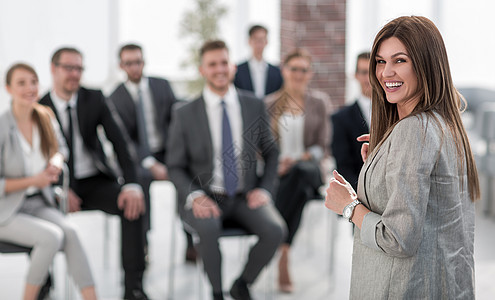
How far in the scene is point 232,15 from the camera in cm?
813

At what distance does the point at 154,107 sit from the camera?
451 centimetres

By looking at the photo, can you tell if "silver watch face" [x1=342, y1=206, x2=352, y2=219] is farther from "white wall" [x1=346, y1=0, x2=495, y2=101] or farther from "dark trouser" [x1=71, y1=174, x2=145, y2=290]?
"white wall" [x1=346, y1=0, x2=495, y2=101]

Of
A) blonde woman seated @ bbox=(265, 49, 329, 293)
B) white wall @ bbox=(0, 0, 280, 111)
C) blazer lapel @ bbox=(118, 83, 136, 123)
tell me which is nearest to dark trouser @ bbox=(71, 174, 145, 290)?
blazer lapel @ bbox=(118, 83, 136, 123)

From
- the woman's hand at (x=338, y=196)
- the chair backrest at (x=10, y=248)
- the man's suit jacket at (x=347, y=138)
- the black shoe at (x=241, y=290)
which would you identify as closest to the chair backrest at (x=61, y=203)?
the chair backrest at (x=10, y=248)

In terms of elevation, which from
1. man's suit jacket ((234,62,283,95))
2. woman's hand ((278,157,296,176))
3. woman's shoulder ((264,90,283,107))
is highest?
man's suit jacket ((234,62,283,95))

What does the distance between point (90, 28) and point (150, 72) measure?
3.04 ft

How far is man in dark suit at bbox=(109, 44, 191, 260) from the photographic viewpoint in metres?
4.39

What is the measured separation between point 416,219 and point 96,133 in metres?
2.61

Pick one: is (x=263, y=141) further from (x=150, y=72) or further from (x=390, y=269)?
(x=150, y=72)

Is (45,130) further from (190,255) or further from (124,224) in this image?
(190,255)

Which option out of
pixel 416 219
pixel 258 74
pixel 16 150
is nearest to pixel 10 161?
pixel 16 150

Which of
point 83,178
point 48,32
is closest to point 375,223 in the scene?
point 83,178

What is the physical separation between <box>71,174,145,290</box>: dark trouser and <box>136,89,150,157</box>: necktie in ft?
1.92

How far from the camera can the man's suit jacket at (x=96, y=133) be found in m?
3.78
